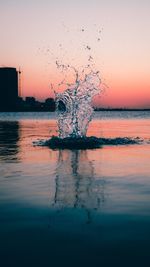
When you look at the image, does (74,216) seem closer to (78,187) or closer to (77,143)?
(78,187)

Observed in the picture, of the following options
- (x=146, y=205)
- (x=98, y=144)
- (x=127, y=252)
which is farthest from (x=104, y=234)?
(x=98, y=144)

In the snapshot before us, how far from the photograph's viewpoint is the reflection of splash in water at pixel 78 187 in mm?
10508

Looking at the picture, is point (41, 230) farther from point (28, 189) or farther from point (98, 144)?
point (98, 144)

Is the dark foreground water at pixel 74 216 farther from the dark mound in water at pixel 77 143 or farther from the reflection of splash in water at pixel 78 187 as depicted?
the dark mound in water at pixel 77 143

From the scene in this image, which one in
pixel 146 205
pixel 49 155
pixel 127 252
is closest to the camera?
pixel 127 252

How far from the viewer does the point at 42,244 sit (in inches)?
294

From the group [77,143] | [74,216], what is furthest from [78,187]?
[77,143]

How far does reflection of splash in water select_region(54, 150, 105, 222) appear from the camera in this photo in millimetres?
10508

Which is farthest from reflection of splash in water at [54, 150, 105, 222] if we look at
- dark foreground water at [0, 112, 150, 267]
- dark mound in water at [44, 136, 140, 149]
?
dark mound in water at [44, 136, 140, 149]

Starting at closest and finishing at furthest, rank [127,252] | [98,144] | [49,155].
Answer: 1. [127,252]
2. [49,155]
3. [98,144]

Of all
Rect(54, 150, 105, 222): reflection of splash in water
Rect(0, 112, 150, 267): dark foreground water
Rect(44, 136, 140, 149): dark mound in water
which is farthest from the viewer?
Rect(44, 136, 140, 149): dark mound in water

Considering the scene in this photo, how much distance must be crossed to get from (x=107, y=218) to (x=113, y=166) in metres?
9.44

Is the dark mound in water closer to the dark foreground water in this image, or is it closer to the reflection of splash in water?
the reflection of splash in water

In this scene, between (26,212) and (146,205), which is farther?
(146,205)
